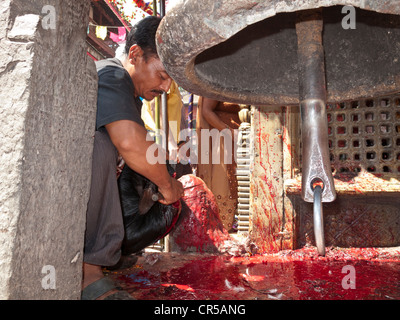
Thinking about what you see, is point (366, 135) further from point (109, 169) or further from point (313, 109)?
point (109, 169)

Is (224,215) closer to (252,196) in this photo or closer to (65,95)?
(252,196)

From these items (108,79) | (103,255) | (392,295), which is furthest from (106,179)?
(392,295)

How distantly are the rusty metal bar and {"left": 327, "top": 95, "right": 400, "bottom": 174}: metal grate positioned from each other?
1711 millimetres

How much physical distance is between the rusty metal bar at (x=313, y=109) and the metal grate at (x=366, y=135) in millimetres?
1711

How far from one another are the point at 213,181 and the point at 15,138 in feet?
10.3

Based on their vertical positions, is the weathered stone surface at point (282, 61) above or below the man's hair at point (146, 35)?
below

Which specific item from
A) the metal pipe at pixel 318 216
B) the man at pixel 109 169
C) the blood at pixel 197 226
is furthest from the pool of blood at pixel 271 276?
the metal pipe at pixel 318 216

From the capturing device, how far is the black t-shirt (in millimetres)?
1501

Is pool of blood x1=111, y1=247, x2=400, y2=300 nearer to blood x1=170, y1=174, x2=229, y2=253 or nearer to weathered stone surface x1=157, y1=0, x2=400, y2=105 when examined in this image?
blood x1=170, y1=174, x2=229, y2=253

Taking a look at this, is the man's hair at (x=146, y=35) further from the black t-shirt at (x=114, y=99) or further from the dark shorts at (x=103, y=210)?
the dark shorts at (x=103, y=210)

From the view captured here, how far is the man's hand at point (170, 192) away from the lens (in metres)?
1.84

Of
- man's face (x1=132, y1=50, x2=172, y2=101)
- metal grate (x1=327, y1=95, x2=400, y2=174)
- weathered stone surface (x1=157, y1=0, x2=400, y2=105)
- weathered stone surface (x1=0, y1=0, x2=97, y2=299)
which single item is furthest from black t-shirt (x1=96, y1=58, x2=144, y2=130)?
metal grate (x1=327, y1=95, x2=400, y2=174)

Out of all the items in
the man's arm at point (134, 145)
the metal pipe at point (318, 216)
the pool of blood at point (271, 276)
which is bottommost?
the pool of blood at point (271, 276)

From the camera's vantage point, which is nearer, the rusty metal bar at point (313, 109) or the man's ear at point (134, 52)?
the rusty metal bar at point (313, 109)
